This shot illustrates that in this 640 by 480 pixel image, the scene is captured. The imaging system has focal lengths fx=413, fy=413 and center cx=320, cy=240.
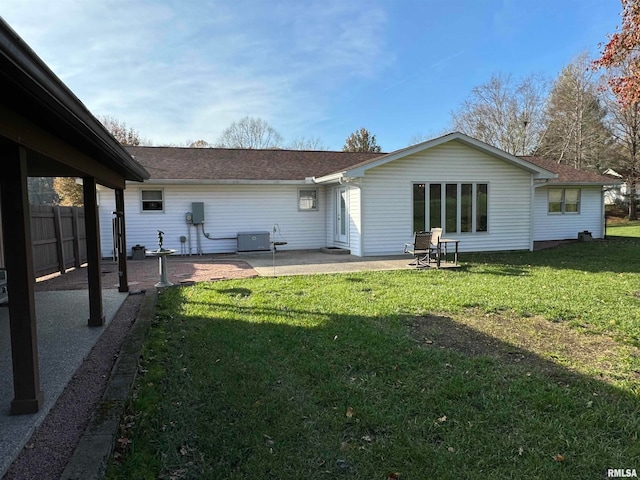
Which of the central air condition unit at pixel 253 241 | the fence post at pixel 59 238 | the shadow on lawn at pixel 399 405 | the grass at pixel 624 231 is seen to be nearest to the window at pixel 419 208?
the central air condition unit at pixel 253 241

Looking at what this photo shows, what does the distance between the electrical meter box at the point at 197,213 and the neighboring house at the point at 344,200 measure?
0.11ft

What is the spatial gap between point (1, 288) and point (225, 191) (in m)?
9.19

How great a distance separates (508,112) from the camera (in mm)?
35406

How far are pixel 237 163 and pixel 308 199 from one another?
11.2 feet

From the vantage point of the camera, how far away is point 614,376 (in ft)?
12.1

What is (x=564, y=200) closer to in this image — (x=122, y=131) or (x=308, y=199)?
(x=308, y=199)

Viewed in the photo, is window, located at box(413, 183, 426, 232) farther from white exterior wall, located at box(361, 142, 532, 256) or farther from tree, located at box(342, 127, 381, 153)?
tree, located at box(342, 127, 381, 153)

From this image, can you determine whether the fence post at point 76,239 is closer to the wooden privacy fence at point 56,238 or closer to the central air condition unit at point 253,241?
the wooden privacy fence at point 56,238

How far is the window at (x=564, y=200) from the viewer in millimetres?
17938

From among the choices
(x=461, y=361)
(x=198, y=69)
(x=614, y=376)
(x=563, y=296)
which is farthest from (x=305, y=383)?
(x=198, y=69)

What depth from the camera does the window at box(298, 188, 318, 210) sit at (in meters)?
15.7

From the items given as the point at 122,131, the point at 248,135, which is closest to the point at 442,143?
the point at 248,135

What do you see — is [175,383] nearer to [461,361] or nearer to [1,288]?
[461,361]

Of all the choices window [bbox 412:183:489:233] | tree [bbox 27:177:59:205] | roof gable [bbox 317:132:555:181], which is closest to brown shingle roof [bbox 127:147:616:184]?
roof gable [bbox 317:132:555:181]
